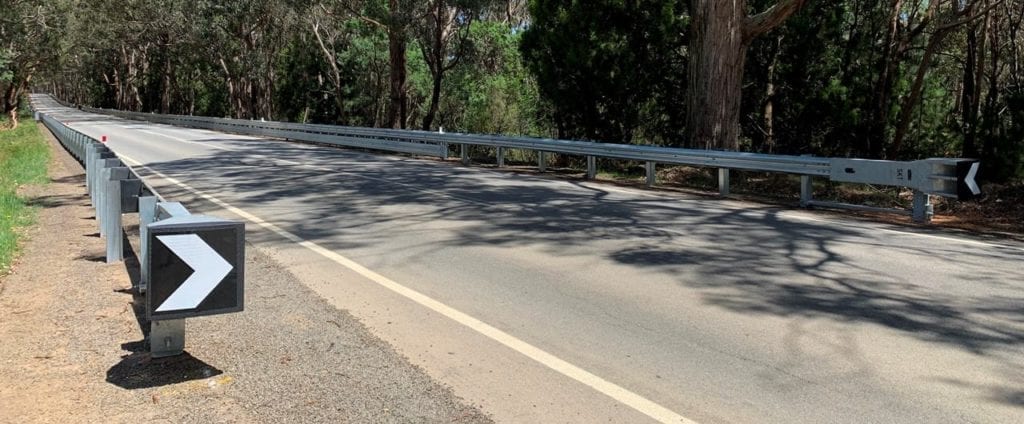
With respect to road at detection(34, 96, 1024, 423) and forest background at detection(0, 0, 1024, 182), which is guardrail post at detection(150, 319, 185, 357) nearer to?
road at detection(34, 96, 1024, 423)

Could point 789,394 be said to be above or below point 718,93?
below

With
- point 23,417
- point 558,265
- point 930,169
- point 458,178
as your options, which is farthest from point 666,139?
point 23,417

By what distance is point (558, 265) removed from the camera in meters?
7.89

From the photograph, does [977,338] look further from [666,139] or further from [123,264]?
[666,139]

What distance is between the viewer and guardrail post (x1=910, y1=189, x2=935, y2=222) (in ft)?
36.0

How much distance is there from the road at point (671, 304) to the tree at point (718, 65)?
476cm

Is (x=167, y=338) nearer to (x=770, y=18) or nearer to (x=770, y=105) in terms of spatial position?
(x=770, y=18)

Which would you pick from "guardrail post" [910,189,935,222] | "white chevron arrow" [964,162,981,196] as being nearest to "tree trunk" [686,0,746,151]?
"guardrail post" [910,189,935,222]

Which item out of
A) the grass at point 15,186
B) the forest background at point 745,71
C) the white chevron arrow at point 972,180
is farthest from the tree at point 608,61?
the grass at point 15,186

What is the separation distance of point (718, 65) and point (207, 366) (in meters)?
13.8

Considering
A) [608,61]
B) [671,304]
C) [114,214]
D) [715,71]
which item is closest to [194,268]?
[114,214]

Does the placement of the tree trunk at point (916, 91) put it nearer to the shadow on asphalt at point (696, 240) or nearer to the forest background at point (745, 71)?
the forest background at point (745, 71)

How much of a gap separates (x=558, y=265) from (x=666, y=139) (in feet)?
49.6

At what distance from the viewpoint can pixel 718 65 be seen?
54.4 ft
